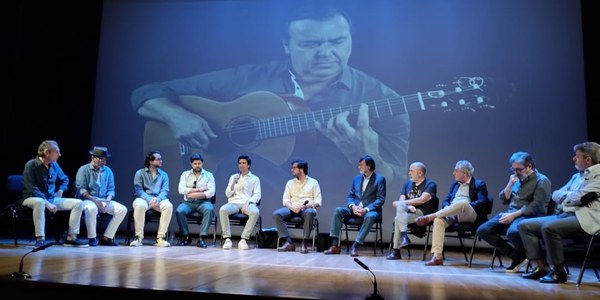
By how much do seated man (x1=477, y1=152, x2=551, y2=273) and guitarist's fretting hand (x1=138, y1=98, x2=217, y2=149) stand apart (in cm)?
420

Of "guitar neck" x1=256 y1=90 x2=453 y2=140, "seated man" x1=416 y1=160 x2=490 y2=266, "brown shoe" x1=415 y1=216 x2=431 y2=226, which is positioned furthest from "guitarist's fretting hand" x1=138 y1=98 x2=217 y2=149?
"seated man" x1=416 y1=160 x2=490 y2=266

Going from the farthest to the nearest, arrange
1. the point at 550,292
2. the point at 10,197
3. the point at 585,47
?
the point at 585,47 < the point at 10,197 < the point at 550,292

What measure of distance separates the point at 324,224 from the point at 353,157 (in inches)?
40.1

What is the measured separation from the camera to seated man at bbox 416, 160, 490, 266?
15.8 ft

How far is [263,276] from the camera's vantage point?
11.3 ft

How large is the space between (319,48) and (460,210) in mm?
3301

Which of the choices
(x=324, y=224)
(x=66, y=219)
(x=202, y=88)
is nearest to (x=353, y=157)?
(x=324, y=224)

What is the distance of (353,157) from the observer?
6.82 m

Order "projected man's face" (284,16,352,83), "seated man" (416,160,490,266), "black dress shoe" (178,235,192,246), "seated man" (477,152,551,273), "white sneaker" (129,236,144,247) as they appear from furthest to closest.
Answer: "projected man's face" (284,16,352,83) < "black dress shoe" (178,235,192,246) < "white sneaker" (129,236,144,247) < "seated man" (416,160,490,266) < "seated man" (477,152,551,273)

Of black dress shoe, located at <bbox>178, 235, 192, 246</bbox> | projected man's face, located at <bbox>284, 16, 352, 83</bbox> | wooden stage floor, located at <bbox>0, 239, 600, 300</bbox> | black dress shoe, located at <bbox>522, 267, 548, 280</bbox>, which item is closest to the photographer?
wooden stage floor, located at <bbox>0, 239, 600, 300</bbox>

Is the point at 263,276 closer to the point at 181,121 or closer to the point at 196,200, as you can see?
the point at 196,200

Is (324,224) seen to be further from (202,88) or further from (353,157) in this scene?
(202,88)

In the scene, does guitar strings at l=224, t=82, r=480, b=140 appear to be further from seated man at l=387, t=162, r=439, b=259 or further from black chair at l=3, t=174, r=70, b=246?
black chair at l=3, t=174, r=70, b=246

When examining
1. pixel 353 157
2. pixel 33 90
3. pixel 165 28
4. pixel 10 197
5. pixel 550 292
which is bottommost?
pixel 550 292
